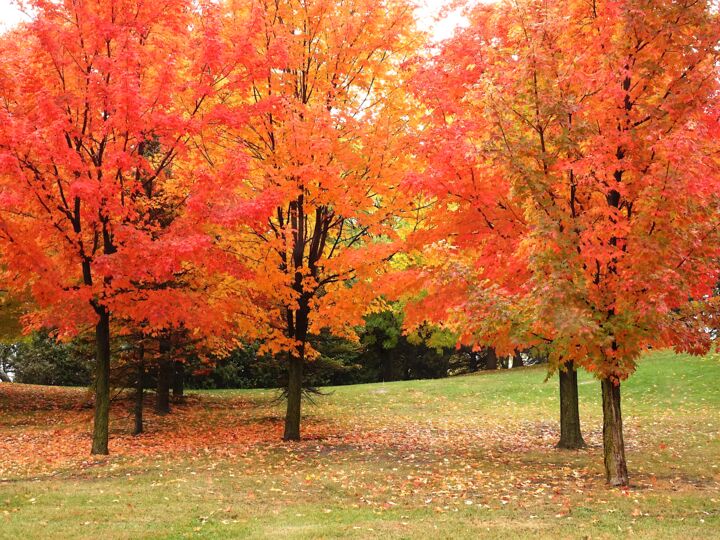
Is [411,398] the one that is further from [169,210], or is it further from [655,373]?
[169,210]

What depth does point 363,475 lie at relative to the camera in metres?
11.8

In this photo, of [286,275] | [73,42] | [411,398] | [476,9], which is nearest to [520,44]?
[476,9]

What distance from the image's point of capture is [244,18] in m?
14.9

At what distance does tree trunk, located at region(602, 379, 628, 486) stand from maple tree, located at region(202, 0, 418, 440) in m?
5.59

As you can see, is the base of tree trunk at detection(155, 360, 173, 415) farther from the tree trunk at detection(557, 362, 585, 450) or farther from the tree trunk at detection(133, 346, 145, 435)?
the tree trunk at detection(557, 362, 585, 450)

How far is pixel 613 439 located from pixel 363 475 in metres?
4.21

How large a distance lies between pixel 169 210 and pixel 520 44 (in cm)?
1037

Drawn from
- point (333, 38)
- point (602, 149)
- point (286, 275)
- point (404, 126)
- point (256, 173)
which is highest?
point (333, 38)

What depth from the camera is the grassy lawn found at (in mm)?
8188

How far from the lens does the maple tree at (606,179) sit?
29.8 ft

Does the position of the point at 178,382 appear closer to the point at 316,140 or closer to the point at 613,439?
the point at 316,140

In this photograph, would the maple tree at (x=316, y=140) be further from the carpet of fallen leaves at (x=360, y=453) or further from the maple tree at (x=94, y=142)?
the carpet of fallen leaves at (x=360, y=453)

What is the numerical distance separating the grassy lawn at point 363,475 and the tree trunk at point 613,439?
0.85ft

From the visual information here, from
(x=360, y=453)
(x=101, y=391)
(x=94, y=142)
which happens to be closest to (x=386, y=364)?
(x=360, y=453)
